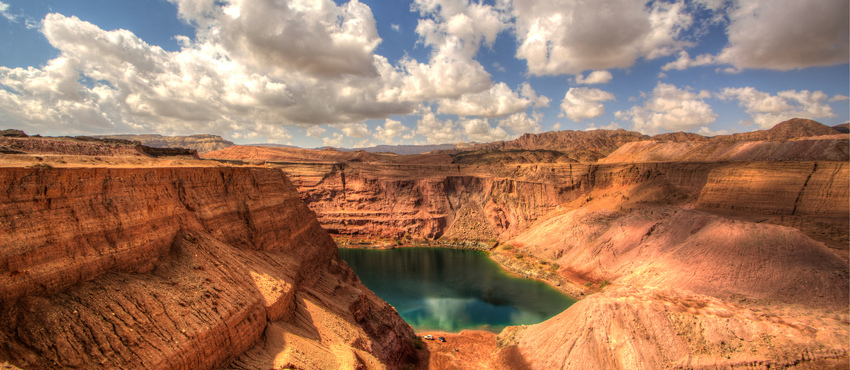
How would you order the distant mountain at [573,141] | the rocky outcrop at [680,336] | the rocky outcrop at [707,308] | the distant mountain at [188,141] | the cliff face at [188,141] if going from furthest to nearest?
the cliff face at [188,141]
the distant mountain at [188,141]
the distant mountain at [573,141]
the rocky outcrop at [707,308]
the rocky outcrop at [680,336]

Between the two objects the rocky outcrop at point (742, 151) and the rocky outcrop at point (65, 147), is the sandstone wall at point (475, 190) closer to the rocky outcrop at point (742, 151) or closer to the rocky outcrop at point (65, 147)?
the rocky outcrop at point (742, 151)

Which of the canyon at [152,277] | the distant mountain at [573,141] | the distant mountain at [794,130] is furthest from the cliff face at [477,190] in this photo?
the distant mountain at [794,130]

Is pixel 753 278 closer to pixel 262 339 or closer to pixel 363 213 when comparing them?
pixel 262 339

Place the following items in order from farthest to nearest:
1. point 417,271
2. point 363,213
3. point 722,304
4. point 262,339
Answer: point 363,213 < point 417,271 < point 722,304 < point 262,339

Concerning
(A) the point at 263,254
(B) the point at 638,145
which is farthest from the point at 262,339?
(B) the point at 638,145

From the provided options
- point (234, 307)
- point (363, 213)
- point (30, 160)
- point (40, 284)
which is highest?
point (30, 160)

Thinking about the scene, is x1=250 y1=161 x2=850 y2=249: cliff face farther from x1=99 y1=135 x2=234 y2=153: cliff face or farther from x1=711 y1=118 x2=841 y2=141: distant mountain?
x1=99 y1=135 x2=234 y2=153: cliff face

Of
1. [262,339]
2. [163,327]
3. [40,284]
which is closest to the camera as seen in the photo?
[40,284]
